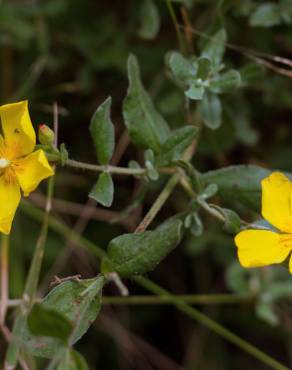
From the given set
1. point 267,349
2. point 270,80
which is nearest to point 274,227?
point 270,80

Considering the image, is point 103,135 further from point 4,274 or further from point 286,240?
point 4,274

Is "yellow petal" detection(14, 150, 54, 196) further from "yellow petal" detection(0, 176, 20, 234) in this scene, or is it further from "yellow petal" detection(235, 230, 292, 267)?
"yellow petal" detection(235, 230, 292, 267)

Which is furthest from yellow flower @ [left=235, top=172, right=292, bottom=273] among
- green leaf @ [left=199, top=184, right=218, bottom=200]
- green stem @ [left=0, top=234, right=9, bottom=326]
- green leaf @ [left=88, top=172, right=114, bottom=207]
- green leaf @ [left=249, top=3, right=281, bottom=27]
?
green stem @ [left=0, top=234, right=9, bottom=326]

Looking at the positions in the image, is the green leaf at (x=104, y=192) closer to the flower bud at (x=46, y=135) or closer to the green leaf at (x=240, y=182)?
the flower bud at (x=46, y=135)

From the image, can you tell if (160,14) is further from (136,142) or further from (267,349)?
(267,349)

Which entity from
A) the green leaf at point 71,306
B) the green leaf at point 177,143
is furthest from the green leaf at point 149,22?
the green leaf at point 71,306
